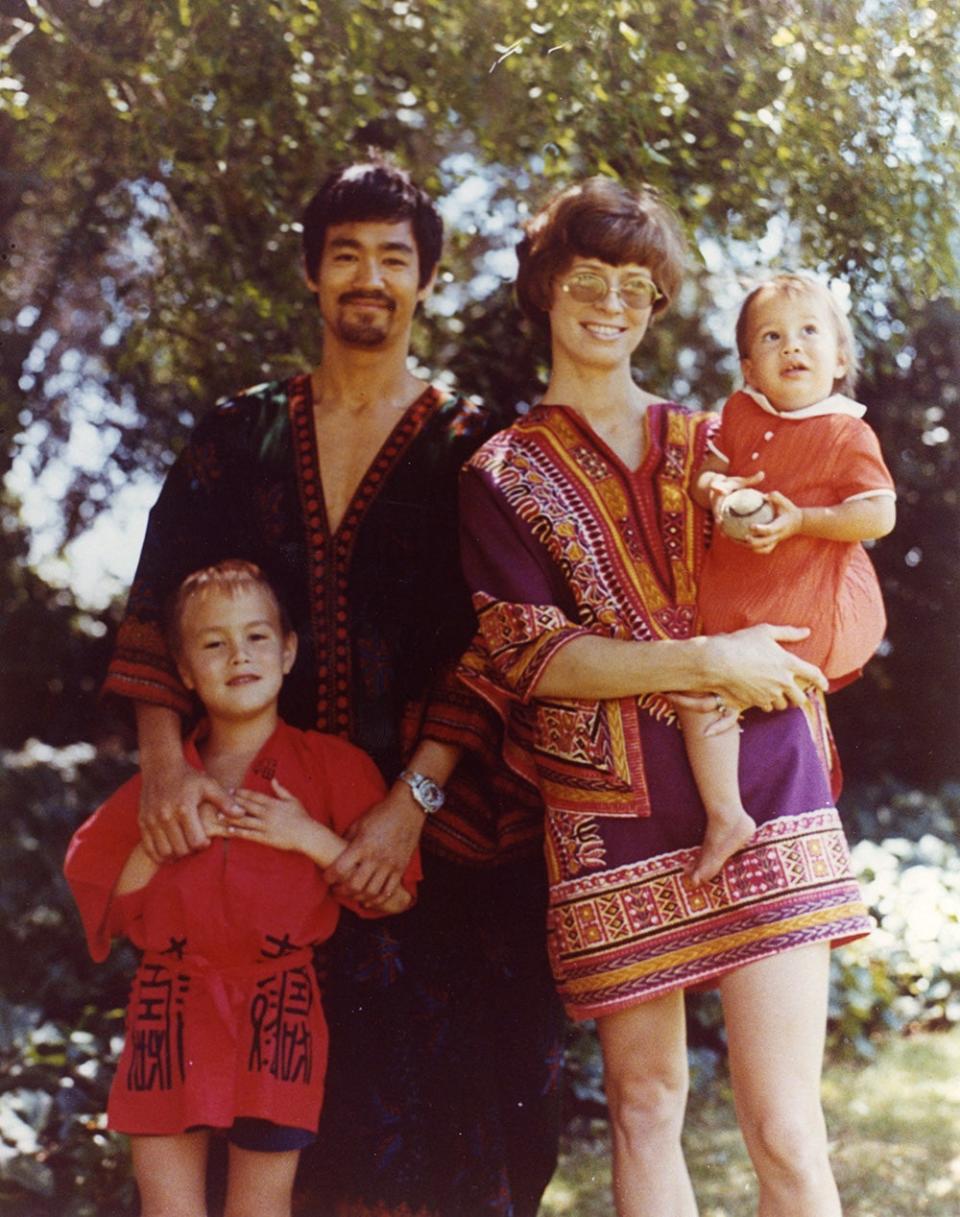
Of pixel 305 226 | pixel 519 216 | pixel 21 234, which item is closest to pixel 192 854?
pixel 305 226

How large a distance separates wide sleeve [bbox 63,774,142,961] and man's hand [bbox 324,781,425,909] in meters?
0.37

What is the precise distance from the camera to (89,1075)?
372cm

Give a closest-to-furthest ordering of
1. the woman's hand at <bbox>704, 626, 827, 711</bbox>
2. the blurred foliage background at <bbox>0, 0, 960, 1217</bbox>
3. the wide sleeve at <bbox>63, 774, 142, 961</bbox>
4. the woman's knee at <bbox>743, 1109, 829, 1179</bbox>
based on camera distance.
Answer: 1. the woman's knee at <bbox>743, 1109, 829, 1179</bbox>
2. the woman's hand at <bbox>704, 626, 827, 711</bbox>
3. the wide sleeve at <bbox>63, 774, 142, 961</bbox>
4. the blurred foliage background at <bbox>0, 0, 960, 1217</bbox>

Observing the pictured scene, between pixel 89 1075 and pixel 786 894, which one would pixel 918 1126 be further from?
pixel 89 1075

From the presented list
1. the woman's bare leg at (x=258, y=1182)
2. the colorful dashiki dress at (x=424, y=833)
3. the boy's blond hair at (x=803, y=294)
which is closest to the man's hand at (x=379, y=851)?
the colorful dashiki dress at (x=424, y=833)

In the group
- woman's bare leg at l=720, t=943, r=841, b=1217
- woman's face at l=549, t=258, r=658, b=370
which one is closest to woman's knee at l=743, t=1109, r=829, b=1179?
woman's bare leg at l=720, t=943, r=841, b=1217

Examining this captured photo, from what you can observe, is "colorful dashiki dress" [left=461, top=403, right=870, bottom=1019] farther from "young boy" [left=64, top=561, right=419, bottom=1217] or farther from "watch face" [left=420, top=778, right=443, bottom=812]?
"young boy" [left=64, top=561, right=419, bottom=1217]

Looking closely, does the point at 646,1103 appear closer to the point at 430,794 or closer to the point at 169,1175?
the point at 430,794

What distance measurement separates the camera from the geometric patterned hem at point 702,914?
2.33 metres

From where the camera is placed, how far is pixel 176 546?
2.92m

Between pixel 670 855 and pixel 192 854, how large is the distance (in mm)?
851

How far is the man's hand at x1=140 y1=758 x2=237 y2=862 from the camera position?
2.61 meters

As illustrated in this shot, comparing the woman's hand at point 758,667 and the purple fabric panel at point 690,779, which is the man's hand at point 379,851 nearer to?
the purple fabric panel at point 690,779

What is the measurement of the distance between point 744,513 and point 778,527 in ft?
0.21
